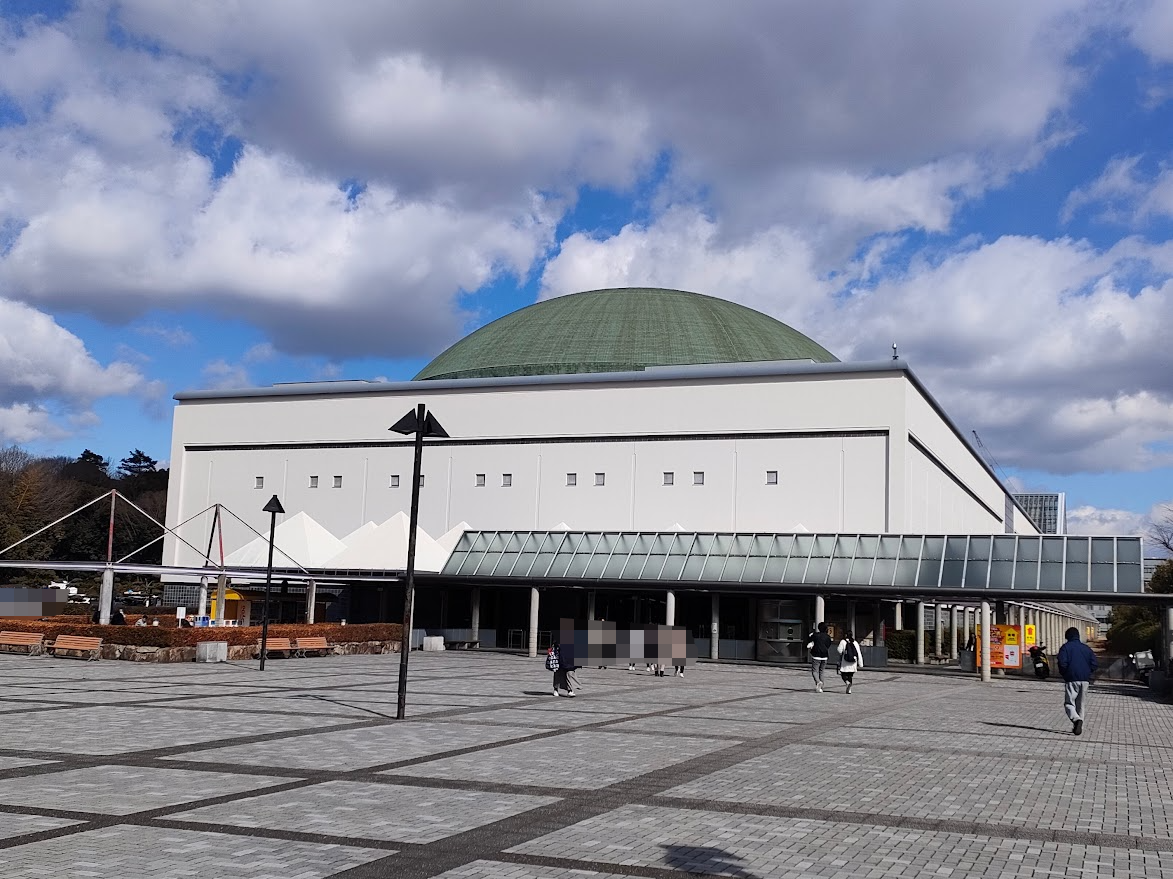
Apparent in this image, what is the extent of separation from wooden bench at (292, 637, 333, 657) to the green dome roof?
30.7 m

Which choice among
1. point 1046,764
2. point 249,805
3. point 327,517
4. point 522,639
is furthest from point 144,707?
point 327,517

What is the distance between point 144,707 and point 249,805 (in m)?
10.4

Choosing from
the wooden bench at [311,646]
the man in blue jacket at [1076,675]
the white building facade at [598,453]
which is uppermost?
the white building facade at [598,453]

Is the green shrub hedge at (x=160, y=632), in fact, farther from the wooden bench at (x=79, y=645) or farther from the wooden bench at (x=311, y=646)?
the wooden bench at (x=311, y=646)

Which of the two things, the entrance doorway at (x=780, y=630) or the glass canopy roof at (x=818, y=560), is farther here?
the entrance doorway at (x=780, y=630)

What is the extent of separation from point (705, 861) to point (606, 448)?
47717 mm

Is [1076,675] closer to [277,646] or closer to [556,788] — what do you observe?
[556,788]

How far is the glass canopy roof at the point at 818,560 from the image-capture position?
128 ft

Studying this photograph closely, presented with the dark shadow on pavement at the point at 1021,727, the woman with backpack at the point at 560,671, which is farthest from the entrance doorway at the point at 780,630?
the dark shadow on pavement at the point at 1021,727

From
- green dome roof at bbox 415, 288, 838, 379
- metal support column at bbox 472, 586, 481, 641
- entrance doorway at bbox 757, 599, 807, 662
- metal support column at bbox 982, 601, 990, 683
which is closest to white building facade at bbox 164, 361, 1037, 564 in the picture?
entrance doorway at bbox 757, 599, 807, 662

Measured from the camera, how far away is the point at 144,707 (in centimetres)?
2053

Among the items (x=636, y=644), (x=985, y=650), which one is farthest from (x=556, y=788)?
(x=985, y=650)

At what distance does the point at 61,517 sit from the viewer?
81.8 metres

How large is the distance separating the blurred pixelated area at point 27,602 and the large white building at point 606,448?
14.3m
